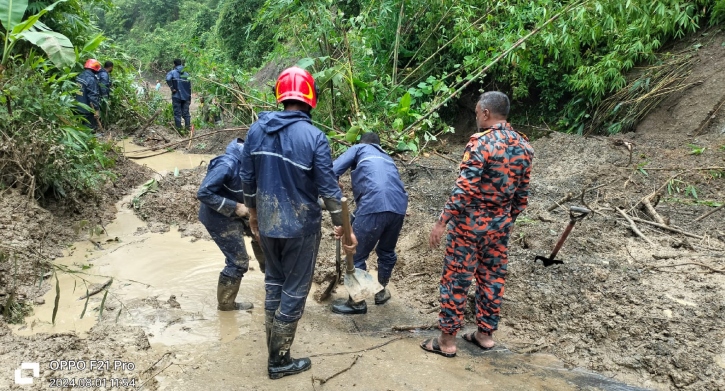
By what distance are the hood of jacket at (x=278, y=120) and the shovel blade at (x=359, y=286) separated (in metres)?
1.41

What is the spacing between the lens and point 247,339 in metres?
3.54

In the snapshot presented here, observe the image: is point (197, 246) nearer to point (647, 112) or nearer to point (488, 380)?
point (488, 380)

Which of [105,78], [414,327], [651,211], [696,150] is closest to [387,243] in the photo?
[414,327]

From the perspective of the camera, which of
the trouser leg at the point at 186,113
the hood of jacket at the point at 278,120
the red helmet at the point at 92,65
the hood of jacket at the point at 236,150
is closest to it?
the hood of jacket at the point at 278,120

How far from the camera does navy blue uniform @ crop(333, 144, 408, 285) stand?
3.91m

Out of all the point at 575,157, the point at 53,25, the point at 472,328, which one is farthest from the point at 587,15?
the point at 53,25

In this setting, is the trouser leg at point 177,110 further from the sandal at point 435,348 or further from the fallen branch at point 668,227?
the fallen branch at point 668,227

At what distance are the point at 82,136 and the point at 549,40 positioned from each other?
656cm

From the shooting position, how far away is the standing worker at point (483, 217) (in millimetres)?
3086

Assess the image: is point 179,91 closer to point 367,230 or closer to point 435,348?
point 367,230

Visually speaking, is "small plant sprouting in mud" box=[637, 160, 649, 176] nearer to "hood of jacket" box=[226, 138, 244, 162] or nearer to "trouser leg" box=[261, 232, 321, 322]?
"trouser leg" box=[261, 232, 321, 322]

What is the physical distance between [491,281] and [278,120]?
6.03 feet

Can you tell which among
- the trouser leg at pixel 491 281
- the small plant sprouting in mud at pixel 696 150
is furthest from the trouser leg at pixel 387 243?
the small plant sprouting in mud at pixel 696 150

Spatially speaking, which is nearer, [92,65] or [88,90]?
[92,65]
